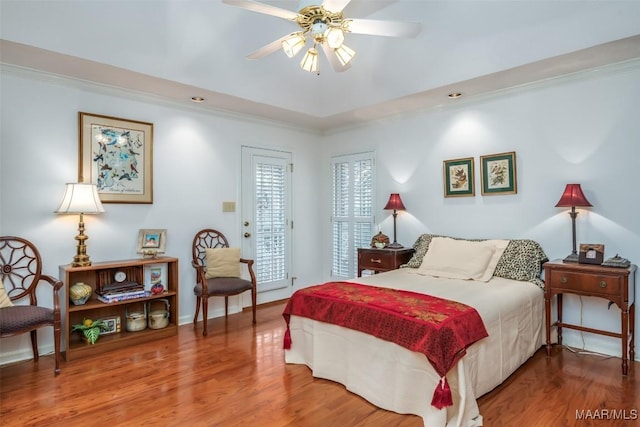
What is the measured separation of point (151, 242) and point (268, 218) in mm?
1596

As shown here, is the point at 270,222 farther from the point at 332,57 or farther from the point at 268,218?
the point at 332,57

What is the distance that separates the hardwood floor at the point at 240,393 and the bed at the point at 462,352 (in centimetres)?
11

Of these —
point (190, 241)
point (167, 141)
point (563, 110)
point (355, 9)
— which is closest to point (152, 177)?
point (167, 141)

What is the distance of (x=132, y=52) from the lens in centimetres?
325

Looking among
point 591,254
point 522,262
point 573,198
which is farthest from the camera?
point 522,262

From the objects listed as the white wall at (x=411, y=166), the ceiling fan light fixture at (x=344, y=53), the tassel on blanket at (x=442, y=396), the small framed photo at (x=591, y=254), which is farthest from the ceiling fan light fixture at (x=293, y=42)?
the small framed photo at (x=591, y=254)

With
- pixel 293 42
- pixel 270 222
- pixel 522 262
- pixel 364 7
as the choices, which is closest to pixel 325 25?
pixel 293 42

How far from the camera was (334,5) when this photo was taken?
2.22 m

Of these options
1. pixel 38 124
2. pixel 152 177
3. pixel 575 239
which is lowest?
pixel 575 239

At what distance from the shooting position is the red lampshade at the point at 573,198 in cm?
317

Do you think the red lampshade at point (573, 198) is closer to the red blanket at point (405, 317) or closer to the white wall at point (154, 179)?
the red blanket at point (405, 317)

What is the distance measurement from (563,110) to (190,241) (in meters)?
4.04

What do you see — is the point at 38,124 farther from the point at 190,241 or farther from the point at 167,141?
the point at 190,241

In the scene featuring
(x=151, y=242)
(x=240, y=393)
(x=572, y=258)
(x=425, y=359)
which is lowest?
(x=240, y=393)
